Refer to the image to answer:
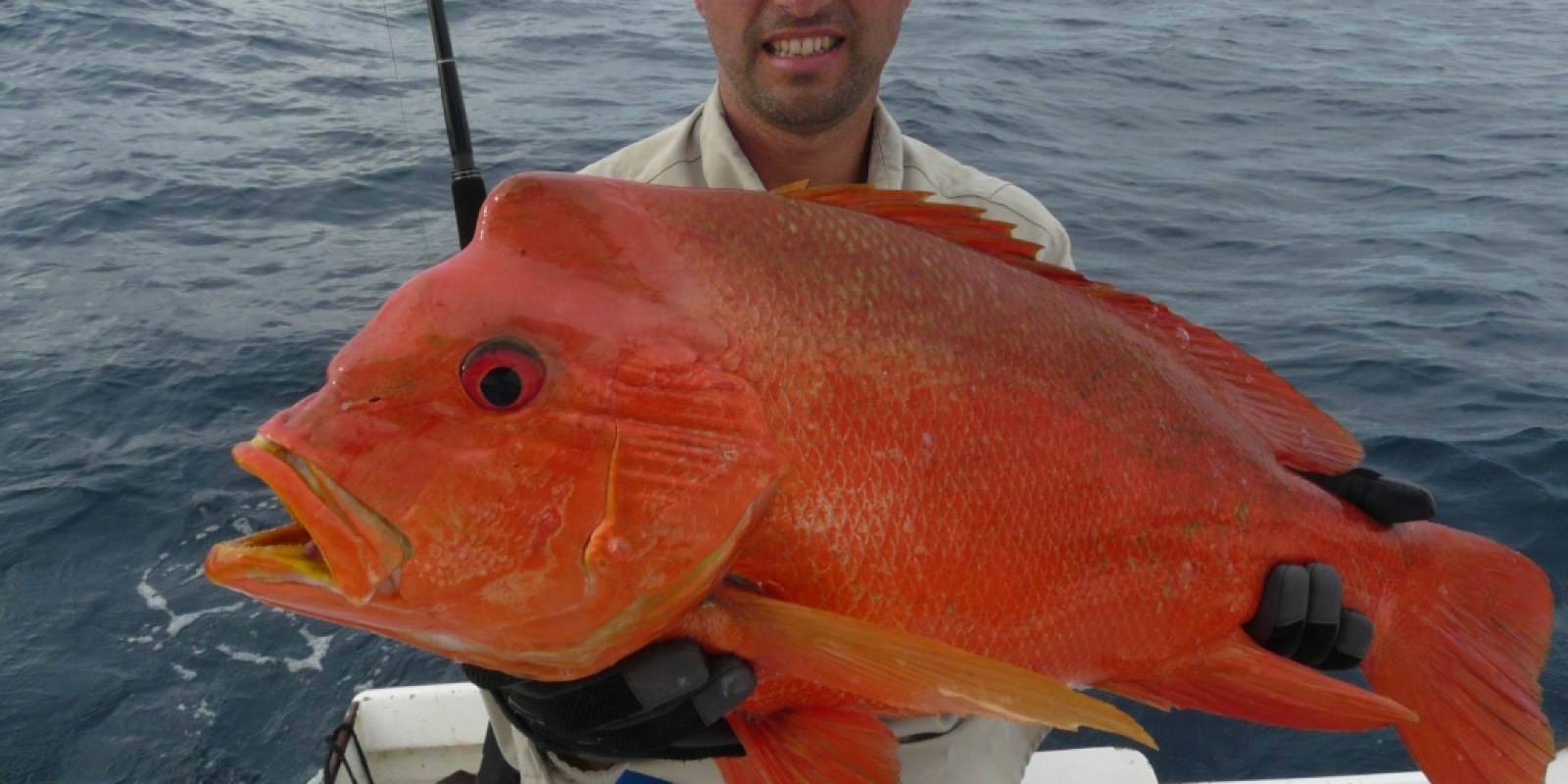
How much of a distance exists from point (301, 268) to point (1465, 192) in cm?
1136

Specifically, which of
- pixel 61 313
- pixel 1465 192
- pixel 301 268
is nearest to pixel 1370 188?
pixel 1465 192

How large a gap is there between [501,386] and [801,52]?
61.2 inches

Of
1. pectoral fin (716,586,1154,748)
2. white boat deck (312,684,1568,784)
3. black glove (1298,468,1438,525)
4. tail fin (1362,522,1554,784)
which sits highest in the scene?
pectoral fin (716,586,1154,748)

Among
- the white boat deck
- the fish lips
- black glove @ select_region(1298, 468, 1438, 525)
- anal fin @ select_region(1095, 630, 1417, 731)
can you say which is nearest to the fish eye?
the fish lips

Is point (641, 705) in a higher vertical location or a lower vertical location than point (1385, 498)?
lower

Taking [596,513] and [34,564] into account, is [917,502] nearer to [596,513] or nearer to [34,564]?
[596,513]

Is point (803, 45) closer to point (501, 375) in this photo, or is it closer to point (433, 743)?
point (501, 375)

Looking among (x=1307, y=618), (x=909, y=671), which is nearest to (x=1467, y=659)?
(x=1307, y=618)

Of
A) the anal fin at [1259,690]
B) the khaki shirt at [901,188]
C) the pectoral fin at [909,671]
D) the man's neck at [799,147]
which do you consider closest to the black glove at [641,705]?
the pectoral fin at [909,671]

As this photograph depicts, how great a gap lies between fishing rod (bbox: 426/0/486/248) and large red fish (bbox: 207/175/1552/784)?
1.60 metres

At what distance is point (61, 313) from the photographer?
24.5 ft

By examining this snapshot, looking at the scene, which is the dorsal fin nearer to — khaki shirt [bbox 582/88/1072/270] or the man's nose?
khaki shirt [bbox 582/88/1072/270]

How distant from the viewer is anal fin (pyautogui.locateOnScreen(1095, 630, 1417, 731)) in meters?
1.92

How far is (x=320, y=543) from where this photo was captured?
4.26ft
